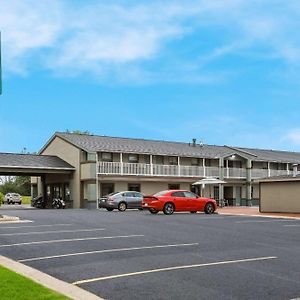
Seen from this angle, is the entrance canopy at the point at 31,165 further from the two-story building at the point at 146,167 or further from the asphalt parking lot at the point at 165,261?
the asphalt parking lot at the point at 165,261

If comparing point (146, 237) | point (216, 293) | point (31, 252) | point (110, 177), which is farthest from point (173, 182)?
point (216, 293)

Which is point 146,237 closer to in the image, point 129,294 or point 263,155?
point 129,294

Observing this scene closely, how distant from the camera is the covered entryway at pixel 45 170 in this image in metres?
41.2

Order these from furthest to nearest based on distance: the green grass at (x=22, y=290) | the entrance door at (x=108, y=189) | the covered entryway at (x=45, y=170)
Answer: the entrance door at (x=108, y=189), the covered entryway at (x=45, y=170), the green grass at (x=22, y=290)

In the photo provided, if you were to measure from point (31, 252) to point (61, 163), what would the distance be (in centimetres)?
3314

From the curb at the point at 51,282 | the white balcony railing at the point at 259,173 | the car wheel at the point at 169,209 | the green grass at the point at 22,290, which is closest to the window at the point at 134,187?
the white balcony railing at the point at 259,173

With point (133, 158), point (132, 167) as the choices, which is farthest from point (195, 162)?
point (132, 167)

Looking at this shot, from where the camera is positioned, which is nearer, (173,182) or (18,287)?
(18,287)

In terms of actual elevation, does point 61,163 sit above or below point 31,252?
above

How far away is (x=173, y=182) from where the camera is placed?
46875 millimetres

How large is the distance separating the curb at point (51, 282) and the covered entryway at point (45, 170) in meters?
31.7

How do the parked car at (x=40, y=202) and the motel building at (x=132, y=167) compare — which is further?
the parked car at (x=40, y=202)

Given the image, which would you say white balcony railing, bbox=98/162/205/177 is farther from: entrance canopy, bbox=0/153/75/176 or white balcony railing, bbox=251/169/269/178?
white balcony railing, bbox=251/169/269/178

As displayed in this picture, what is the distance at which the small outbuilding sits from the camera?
31.1m
